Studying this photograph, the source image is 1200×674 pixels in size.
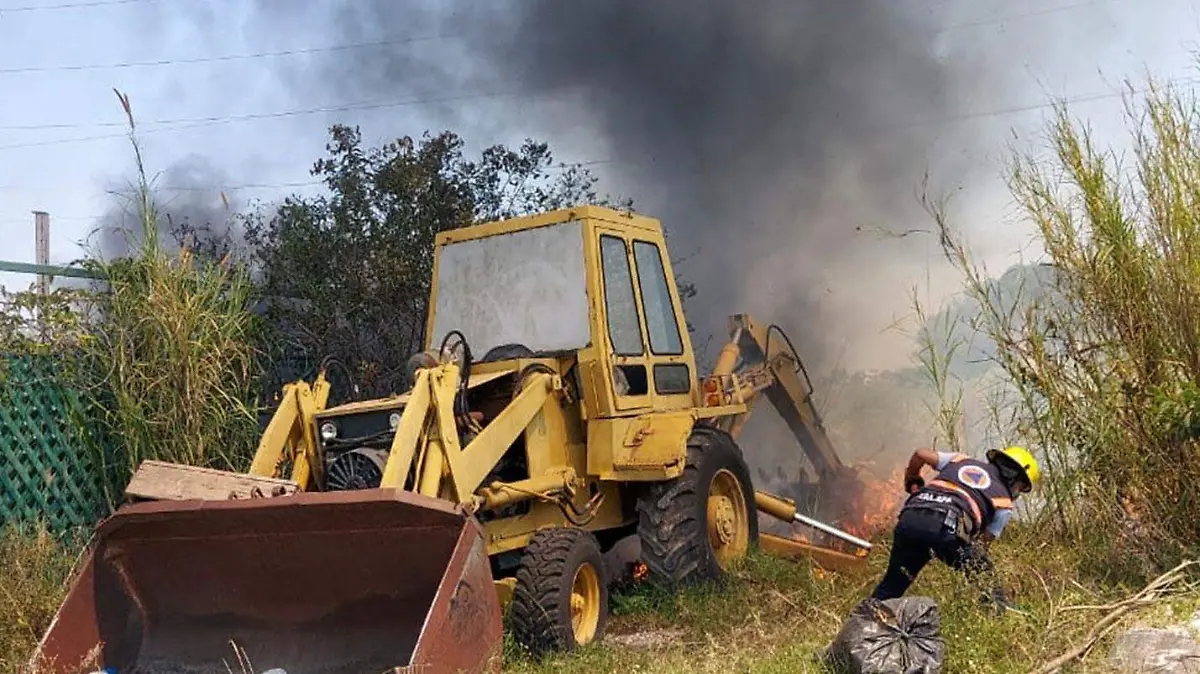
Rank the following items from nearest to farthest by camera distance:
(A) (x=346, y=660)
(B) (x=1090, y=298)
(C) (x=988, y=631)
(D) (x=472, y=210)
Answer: (C) (x=988, y=631) → (A) (x=346, y=660) → (B) (x=1090, y=298) → (D) (x=472, y=210)

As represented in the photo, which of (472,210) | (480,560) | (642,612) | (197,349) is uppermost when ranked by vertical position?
(472,210)

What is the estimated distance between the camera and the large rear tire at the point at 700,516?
7.06m

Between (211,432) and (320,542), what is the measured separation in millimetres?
2667

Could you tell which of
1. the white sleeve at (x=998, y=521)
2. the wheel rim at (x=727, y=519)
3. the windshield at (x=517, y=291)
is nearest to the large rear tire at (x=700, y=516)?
the wheel rim at (x=727, y=519)

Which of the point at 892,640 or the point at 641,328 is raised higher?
the point at 641,328

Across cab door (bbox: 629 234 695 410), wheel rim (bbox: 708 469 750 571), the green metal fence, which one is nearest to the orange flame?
wheel rim (bbox: 708 469 750 571)

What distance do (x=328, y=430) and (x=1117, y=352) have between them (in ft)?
14.4

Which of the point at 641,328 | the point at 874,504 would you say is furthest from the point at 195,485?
the point at 874,504

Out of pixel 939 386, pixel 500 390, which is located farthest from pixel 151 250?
pixel 939 386

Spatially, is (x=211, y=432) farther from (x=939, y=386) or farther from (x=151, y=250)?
(x=939, y=386)

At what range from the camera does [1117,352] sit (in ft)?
21.5

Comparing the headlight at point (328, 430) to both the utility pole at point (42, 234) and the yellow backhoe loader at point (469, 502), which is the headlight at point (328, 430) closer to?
the yellow backhoe loader at point (469, 502)

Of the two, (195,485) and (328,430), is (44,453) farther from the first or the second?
(195,485)

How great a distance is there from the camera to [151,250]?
7.96 meters
